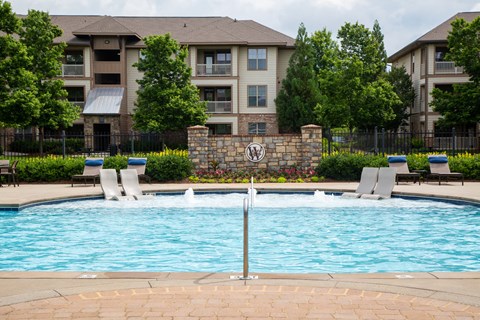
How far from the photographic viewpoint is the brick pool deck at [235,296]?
505cm

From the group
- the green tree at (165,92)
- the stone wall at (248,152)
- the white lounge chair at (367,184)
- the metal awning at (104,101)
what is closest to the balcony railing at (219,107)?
the green tree at (165,92)

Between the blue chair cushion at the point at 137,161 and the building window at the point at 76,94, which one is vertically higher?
the building window at the point at 76,94

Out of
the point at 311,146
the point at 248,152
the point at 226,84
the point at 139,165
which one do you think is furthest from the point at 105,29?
the point at 311,146

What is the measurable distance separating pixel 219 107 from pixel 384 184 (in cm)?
2616

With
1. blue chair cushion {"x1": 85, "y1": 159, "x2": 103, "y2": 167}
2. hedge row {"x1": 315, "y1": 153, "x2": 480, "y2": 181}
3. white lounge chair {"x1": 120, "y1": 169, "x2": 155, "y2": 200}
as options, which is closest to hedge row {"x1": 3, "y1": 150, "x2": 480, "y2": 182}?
hedge row {"x1": 315, "y1": 153, "x2": 480, "y2": 181}

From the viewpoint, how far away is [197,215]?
14.6m

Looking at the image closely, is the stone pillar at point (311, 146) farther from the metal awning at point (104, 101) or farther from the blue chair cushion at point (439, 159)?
the metal awning at point (104, 101)

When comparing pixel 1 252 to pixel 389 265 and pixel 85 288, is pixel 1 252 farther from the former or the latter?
pixel 389 265

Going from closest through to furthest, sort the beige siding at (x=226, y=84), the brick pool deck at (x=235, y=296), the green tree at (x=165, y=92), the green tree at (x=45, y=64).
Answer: the brick pool deck at (x=235, y=296) < the green tree at (x=45, y=64) < the green tree at (x=165, y=92) < the beige siding at (x=226, y=84)

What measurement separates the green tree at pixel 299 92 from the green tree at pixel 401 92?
7.65 metres

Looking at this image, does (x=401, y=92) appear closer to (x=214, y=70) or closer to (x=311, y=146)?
(x=214, y=70)

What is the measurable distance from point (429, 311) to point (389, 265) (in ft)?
13.7

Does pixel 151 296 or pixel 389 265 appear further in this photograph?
pixel 389 265

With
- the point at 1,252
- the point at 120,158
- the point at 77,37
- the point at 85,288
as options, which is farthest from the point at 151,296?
the point at 77,37
